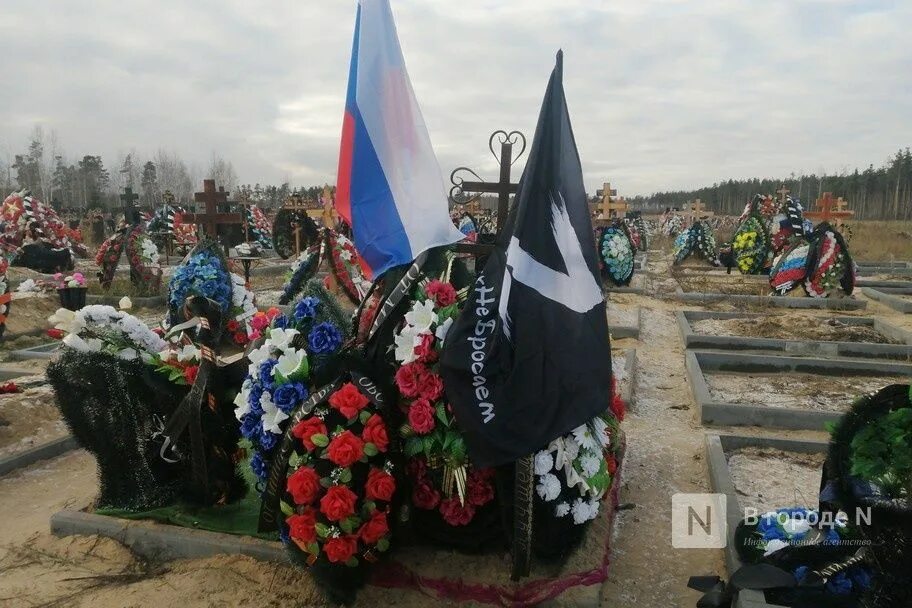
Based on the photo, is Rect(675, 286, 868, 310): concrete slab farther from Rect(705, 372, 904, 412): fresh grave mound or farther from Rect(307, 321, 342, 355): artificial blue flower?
Rect(307, 321, 342, 355): artificial blue flower

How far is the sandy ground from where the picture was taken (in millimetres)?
3500

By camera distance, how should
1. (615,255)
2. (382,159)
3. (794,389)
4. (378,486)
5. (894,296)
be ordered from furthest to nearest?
(615,255)
(894,296)
(794,389)
(382,159)
(378,486)

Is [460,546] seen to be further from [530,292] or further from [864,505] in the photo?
[864,505]

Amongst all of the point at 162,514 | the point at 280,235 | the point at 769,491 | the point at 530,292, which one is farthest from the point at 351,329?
the point at 280,235

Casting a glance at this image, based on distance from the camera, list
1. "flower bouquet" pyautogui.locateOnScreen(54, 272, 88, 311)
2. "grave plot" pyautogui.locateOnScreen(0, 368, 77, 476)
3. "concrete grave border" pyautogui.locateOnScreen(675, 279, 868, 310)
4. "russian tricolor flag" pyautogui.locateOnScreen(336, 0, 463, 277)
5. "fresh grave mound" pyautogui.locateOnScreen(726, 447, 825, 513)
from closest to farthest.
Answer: "russian tricolor flag" pyautogui.locateOnScreen(336, 0, 463, 277)
"fresh grave mound" pyautogui.locateOnScreen(726, 447, 825, 513)
"grave plot" pyautogui.locateOnScreen(0, 368, 77, 476)
"flower bouquet" pyautogui.locateOnScreen(54, 272, 88, 311)
"concrete grave border" pyautogui.locateOnScreen(675, 279, 868, 310)

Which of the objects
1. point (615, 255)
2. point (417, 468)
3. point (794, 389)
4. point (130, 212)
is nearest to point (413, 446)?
point (417, 468)

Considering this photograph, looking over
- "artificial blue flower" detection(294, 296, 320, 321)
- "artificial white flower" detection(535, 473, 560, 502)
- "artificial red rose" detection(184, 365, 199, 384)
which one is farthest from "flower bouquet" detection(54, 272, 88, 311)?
"artificial white flower" detection(535, 473, 560, 502)

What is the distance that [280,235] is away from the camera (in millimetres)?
22344

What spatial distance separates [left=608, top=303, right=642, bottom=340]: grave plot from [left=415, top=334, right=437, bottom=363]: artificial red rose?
647 cm

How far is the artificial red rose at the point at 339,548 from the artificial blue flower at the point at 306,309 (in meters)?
1.39

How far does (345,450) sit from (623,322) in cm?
925

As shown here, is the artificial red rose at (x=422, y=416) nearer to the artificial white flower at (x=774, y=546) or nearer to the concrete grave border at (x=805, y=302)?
the artificial white flower at (x=774, y=546)

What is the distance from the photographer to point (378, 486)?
3.26m

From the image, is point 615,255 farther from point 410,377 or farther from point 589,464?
point 410,377
